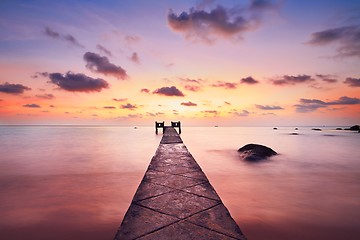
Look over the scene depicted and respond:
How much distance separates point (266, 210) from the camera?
494 cm

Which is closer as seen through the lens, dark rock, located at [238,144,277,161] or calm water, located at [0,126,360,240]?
calm water, located at [0,126,360,240]

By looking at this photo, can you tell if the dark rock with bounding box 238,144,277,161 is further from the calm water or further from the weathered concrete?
the weathered concrete

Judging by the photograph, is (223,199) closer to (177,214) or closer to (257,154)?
(177,214)

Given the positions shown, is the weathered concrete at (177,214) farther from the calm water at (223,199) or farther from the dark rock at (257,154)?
the dark rock at (257,154)

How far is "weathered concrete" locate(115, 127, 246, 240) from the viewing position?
173 centimetres

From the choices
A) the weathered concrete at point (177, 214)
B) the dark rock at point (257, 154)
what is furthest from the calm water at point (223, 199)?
the weathered concrete at point (177, 214)

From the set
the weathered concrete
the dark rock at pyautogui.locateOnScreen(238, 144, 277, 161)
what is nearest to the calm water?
the dark rock at pyautogui.locateOnScreen(238, 144, 277, 161)

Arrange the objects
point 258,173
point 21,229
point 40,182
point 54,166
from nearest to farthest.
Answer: point 21,229, point 40,182, point 258,173, point 54,166

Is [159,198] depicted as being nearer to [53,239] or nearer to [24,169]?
[53,239]

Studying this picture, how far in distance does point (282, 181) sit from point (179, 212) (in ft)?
22.1

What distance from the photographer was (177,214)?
209cm

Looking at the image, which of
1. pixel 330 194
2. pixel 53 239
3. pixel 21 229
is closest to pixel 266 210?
pixel 330 194

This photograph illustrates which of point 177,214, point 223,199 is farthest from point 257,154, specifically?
point 177,214

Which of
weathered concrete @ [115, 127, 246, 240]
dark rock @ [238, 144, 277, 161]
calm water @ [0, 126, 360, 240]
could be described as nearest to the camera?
weathered concrete @ [115, 127, 246, 240]
